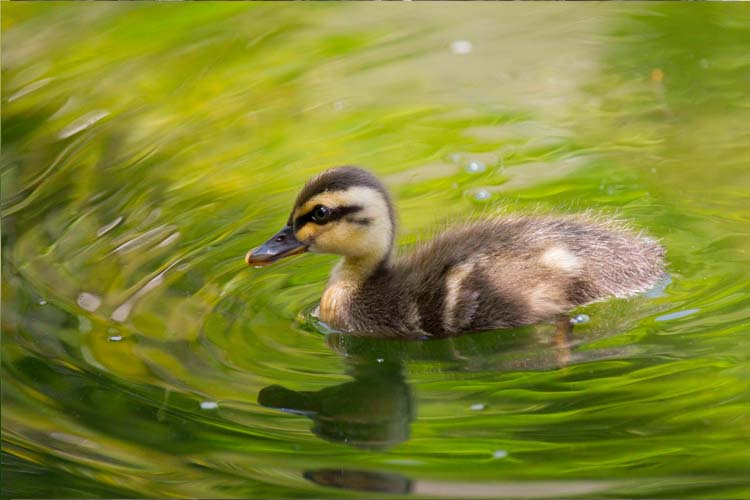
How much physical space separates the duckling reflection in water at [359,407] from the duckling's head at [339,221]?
54cm

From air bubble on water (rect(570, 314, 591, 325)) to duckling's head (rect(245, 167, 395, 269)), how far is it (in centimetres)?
72

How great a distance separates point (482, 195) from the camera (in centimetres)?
579

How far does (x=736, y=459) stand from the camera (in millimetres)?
3793

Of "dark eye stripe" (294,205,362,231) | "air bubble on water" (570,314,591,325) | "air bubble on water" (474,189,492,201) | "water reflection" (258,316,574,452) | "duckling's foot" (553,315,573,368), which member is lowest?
"air bubble on water" (474,189,492,201)

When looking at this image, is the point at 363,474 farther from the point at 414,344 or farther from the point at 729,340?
the point at 729,340

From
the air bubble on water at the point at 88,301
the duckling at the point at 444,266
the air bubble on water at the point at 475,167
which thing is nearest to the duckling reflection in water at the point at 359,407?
the duckling at the point at 444,266

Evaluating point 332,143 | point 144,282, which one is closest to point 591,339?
point 144,282

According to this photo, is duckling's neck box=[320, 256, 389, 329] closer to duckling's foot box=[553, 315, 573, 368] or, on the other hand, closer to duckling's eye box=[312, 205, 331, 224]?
duckling's eye box=[312, 205, 331, 224]

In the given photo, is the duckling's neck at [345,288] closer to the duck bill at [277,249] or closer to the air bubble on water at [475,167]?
the duck bill at [277,249]

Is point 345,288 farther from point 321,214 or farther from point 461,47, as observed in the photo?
point 461,47

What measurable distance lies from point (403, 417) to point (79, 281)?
161 cm

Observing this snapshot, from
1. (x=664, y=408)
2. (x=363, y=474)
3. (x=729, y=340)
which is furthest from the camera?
(x=729, y=340)

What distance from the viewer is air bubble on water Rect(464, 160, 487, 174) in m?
5.98

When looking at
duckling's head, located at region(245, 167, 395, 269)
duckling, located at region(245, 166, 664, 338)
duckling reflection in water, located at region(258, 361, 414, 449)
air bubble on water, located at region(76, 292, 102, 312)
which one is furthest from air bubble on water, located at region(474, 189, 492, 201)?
air bubble on water, located at region(76, 292, 102, 312)
